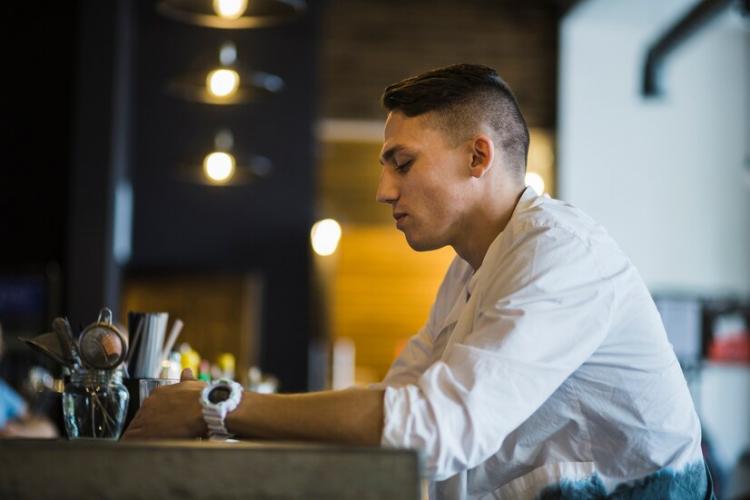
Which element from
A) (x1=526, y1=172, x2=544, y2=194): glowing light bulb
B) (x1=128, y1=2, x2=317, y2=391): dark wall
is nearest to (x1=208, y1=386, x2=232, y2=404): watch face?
(x1=128, y1=2, x2=317, y2=391): dark wall

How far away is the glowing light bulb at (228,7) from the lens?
3.89 meters

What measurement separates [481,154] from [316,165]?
6.85m

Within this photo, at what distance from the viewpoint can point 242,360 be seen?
825 centimetres

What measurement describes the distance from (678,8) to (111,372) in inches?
345

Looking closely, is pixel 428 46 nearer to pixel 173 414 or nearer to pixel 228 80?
pixel 228 80

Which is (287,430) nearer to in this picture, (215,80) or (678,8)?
(215,80)

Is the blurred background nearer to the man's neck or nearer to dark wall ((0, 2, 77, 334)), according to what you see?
dark wall ((0, 2, 77, 334))

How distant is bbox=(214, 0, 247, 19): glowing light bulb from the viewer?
12.8 ft

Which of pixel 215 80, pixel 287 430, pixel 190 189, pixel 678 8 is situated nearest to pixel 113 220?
pixel 190 189

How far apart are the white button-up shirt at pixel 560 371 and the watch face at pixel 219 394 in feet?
0.71

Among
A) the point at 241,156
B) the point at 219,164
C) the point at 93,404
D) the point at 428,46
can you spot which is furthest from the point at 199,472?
the point at 428,46

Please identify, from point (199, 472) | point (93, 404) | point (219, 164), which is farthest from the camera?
point (219, 164)

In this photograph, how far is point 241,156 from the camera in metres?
8.48

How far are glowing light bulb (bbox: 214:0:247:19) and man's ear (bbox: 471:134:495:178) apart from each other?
2199 millimetres
